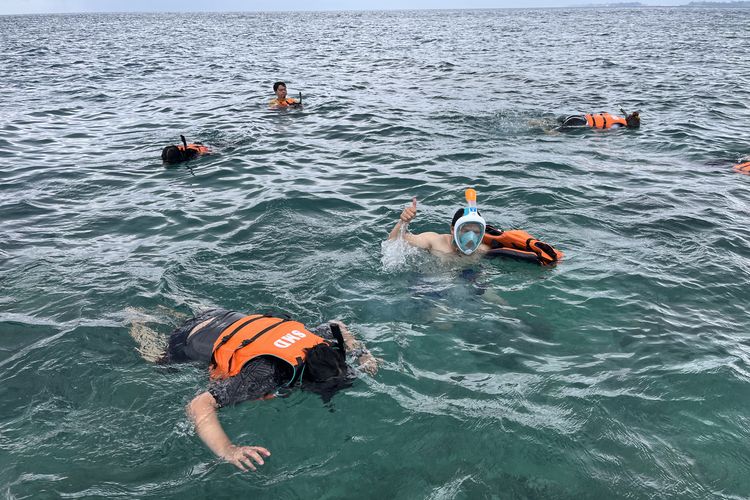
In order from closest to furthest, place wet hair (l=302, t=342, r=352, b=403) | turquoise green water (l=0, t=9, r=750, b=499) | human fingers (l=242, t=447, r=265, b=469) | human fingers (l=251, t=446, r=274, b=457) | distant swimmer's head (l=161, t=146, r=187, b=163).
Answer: human fingers (l=242, t=447, r=265, b=469)
human fingers (l=251, t=446, r=274, b=457)
turquoise green water (l=0, t=9, r=750, b=499)
wet hair (l=302, t=342, r=352, b=403)
distant swimmer's head (l=161, t=146, r=187, b=163)

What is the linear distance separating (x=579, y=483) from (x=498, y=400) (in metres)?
1.03

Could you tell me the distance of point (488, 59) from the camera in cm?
3134

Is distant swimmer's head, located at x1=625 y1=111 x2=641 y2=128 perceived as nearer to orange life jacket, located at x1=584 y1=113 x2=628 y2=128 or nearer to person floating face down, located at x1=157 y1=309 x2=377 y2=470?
orange life jacket, located at x1=584 y1=113 x2=628 y2=128

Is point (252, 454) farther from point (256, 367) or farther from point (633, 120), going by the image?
point (633, 120)

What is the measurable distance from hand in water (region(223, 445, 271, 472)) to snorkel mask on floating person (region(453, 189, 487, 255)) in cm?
389

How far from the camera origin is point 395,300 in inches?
263

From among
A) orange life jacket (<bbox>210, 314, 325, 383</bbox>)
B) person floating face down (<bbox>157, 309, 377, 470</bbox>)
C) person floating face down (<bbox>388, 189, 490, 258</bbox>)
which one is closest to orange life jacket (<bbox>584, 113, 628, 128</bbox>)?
person floating face down (<bbox>388, 189, 490, 258</bbox>)

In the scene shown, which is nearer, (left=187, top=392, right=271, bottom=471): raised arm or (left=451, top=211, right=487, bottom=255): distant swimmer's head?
(left=187, top=392, right=271, bottom=471): raised arm

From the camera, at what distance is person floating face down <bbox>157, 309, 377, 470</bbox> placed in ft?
14.1

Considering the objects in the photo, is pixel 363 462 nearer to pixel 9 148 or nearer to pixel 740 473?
pixel 740 473

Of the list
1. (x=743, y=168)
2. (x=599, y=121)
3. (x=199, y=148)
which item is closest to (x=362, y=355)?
(x=199, y=148)


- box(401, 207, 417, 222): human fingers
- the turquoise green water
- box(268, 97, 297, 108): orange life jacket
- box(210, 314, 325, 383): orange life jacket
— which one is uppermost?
box(268, 97, 297, 108): orange life jacket

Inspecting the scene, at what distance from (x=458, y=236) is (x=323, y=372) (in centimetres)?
318

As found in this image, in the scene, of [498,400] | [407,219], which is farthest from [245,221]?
[498,400]
